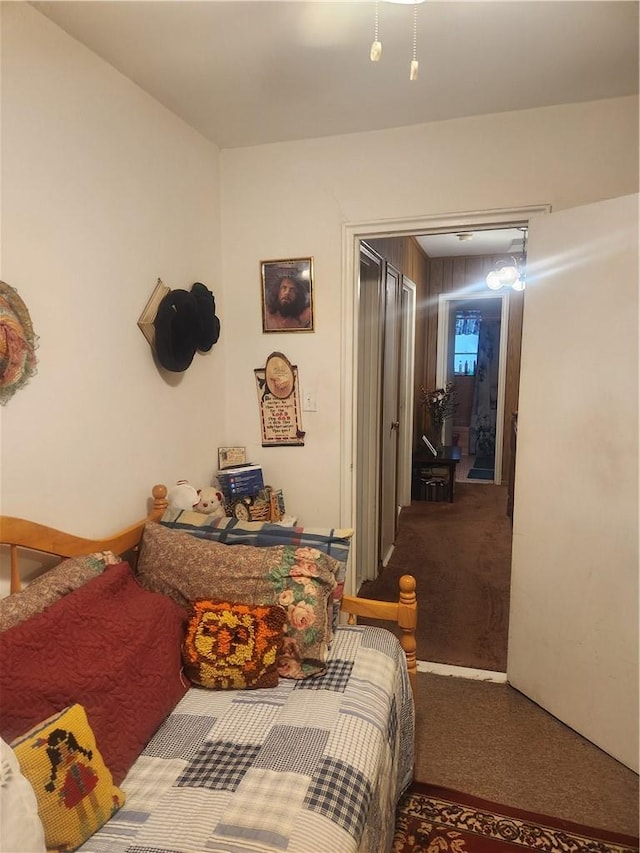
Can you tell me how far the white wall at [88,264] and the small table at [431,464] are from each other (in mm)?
3340

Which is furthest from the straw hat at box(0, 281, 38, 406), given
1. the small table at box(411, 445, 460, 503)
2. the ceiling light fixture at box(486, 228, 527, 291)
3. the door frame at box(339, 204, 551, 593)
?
the ceiling light fixture at box(486, 228, 527, 291)

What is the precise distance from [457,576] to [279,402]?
1.81 metres

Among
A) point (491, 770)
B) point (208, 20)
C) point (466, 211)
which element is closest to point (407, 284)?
point (466, 211)

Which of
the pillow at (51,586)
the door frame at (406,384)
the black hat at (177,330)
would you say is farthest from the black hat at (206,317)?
the door frame at (406,384)

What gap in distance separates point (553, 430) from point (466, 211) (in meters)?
0.98

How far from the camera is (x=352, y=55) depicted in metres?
1.69

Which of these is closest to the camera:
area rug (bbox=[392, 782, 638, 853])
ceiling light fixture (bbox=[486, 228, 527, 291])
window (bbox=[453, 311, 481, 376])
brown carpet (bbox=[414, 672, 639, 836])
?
area rug (bbox=[392, 782, 638, 853])

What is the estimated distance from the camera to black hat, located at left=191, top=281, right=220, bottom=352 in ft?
7.31

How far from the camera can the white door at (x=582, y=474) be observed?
1791 mm

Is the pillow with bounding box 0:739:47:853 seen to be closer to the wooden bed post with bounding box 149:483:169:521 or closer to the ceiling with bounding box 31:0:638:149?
the wooden bed post with bounding box 149:483:169:521

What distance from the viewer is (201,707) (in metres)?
1.46

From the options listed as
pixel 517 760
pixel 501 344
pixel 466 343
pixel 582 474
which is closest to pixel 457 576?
pixel 517 760

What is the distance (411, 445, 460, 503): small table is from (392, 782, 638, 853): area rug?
3.57 meters

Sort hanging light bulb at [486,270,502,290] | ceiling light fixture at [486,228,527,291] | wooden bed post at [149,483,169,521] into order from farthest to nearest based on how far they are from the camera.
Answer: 1. hanging light bulb at [486,270,502,290]
2. ceiling light fixture at [486,228,527,291]
3. wooden bed post at [149,483,169,521]
